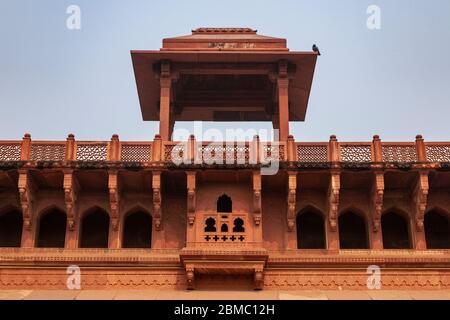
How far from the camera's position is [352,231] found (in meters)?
18.1

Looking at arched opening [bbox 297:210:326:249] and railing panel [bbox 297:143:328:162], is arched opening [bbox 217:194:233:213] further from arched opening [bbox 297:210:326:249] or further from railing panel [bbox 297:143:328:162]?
railing panel [bbox 297:143:328:162]

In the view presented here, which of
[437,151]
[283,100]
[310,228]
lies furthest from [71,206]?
[437,151]

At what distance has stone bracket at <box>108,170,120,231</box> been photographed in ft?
56.7

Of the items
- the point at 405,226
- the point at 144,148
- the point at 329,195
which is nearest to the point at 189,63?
the point at 144,148

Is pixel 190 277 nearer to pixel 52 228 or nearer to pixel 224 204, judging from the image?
pixel 224 204

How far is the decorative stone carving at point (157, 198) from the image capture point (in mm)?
17266

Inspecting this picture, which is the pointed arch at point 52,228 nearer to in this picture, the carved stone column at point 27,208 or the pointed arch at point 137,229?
the carved stone column at point 27,208

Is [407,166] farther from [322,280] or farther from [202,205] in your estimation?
[202,205]
